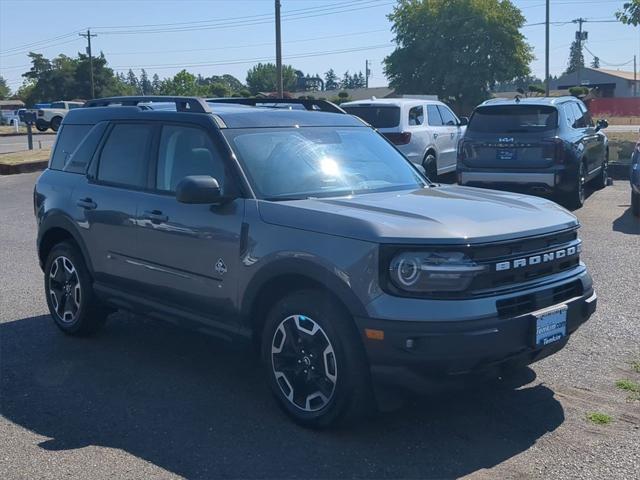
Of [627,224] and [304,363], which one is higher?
[304,363]

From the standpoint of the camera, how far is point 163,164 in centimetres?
593

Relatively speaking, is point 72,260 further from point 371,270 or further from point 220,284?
point 371,270

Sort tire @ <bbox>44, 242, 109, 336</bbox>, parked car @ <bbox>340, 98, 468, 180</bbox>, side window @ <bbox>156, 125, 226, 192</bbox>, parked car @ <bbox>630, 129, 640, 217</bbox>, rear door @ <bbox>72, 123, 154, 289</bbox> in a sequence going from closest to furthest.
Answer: side window @ <bbox>156, 125, 226, 192</bbox>
rear door @ <bbox>72, 123, 154, 289</bbox>
tire @ <bbox>44, 242, 109, 336</bbox>
parked car @ <bbox>630, 129, 640, 217</bbox>
parked car @ <bbox>340, 98, 468, 180</bbox>

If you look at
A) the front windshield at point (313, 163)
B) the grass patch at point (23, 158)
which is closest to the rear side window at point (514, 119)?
the front windshield at point (313, 163)

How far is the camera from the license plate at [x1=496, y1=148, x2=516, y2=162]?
41.9 ft

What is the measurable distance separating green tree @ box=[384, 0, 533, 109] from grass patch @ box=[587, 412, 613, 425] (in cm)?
5519

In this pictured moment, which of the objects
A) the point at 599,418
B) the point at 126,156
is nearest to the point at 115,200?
the point at 126,156

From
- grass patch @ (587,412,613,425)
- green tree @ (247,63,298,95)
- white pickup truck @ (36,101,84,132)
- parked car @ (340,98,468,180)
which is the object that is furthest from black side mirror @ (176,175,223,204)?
green tree @ (247,63,298,95)

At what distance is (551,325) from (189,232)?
239 cm

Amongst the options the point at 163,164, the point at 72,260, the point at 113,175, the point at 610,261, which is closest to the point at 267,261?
the point at 163,164

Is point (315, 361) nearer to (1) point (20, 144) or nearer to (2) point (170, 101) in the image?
(2) point (170, 101)

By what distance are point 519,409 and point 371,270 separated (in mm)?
1489

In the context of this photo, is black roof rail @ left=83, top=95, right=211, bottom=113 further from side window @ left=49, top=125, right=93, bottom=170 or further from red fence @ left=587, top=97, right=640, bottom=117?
red fence @ left=587, top=97, right=640, bottom=117

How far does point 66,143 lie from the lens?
23.3 feet
